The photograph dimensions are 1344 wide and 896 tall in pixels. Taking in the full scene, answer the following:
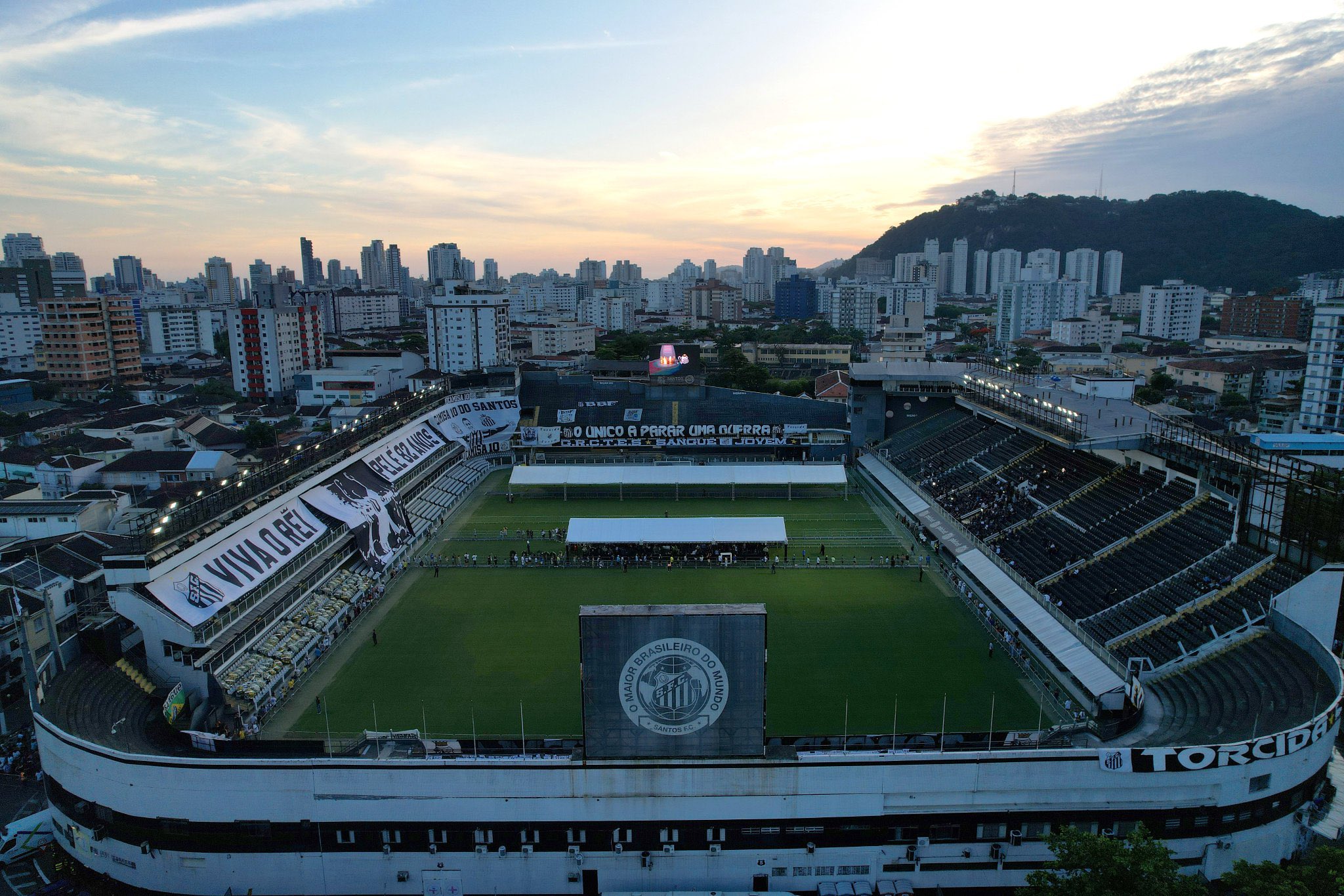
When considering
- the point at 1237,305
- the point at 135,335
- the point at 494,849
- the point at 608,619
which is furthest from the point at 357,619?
the point at 1237,305

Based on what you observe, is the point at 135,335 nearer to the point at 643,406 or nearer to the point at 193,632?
the point at 643,406

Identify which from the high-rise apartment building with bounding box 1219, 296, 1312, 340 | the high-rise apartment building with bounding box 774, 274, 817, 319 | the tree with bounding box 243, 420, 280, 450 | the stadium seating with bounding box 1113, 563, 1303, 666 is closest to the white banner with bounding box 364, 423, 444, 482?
the tree with bounding box 243, 420, 280, 450

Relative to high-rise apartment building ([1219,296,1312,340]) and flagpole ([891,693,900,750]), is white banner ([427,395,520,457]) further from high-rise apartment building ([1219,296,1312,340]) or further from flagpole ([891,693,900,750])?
high-rise apartment building ([1219,296,1312,340])

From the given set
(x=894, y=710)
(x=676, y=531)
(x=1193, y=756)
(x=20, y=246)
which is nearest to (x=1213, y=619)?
(x=1193, y=756)

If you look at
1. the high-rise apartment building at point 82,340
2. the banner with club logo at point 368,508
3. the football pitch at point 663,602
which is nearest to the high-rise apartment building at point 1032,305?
the football pitch at point 663,602

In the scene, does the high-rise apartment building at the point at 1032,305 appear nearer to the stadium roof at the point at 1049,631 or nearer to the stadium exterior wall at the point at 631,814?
the stadium roof at the point at 1049,631

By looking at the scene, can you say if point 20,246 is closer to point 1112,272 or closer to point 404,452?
point 404,452
